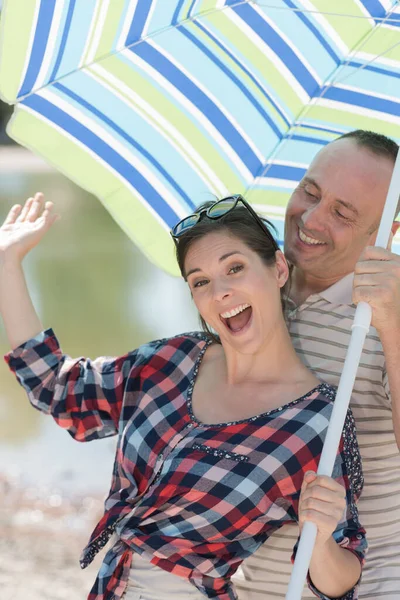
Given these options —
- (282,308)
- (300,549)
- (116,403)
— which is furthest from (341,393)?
(116,403)

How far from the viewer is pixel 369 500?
267 cm

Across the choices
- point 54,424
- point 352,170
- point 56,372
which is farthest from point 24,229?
point 54,424

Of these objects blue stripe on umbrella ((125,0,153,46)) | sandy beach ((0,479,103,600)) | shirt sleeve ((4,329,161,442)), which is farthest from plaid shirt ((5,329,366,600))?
sandy beach ((0,479,103,600))

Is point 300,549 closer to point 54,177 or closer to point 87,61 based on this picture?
point 87,61

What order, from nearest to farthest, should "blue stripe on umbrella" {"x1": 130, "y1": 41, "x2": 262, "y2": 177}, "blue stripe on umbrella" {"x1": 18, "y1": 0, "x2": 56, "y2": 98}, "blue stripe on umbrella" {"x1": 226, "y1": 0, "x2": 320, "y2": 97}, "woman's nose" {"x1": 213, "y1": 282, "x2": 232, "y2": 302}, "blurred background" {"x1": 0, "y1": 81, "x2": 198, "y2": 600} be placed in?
"woman's nose" {"x1": 213, "y1": 282, "x2": 232, "y2": 302}
"blue stripe on umbrella" {"x1": 18, "y1": 0, "x2": 56, "y2": 98}
"blue stripe on umbrella" {"x1": 226, "y1": 0, "x2": 320, "y2": 97}
"blue stripe on umbrella" {"x1": 130, "y1": 41, "x2": 262, "y2": 177}
"blurred background" {"x1": 0, "y1": 81, "x2": 198, "y2": 600}

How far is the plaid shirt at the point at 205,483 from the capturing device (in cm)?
235

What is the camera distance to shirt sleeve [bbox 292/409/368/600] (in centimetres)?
226

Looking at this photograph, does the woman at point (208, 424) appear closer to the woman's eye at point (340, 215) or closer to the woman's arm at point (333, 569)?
the woman's arm at point (333, 569)

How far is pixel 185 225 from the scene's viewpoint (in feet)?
8.62

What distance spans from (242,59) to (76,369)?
1052 millimetres

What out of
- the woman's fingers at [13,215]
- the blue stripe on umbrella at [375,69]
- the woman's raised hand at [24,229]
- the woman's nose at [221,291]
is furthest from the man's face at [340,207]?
the woman's fingers at [13,215]

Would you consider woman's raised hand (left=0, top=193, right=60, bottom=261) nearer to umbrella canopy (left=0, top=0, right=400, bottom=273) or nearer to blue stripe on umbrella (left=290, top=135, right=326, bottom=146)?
umbrella canopy (left=0, top=0, right=400, bottom=273)

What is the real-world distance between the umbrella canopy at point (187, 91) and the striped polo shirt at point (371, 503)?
700 millimetres

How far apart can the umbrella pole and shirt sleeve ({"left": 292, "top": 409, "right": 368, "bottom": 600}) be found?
0.66ft
